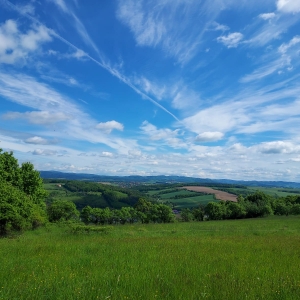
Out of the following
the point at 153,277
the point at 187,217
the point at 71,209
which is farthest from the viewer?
the point at 187,217

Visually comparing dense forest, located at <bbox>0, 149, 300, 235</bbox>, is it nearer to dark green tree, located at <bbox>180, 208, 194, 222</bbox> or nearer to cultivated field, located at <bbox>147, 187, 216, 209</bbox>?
dark green tree, located at <bbox>180, 208, 194, 222</bbox>

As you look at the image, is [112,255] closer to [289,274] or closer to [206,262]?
[206,262]

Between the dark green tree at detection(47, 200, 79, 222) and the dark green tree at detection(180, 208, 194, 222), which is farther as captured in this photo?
the dark green tree at detection(180, 208, 194, 222)

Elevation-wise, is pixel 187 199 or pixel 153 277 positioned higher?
pixel 153 277

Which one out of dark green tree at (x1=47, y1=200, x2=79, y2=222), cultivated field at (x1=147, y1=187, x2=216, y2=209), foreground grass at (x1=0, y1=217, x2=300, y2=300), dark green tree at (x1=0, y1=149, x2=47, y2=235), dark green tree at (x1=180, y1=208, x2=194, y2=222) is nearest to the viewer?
foreground grass at (x1=0, y1=217, x2=300, y2=300)

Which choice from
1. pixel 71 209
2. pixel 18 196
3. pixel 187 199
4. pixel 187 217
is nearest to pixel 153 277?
pixel 18 196

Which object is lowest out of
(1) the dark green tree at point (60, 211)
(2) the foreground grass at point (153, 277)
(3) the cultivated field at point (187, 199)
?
(3) the cultivated field at point (187, 199)

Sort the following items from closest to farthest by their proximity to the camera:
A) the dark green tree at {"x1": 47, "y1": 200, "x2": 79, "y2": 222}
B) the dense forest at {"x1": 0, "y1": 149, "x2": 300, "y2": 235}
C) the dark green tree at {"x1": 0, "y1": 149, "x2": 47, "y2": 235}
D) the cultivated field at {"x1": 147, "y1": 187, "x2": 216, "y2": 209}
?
the dark green tree at {"x1": 0, "y1": 149, "x2": 47, "y2": 235}, the dense forest at {"x1": 0, "y1": 149, "x2": 300, "y2": 235}, the dark green tree at {"x1": 47, "y1": 200, "x2": 79, "y2": 222}, the cultivated field at {"x1": 147, "y1": 187, "x2": 216, "y2": 209}

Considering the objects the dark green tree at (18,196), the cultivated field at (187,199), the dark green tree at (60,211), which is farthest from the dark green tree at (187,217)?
the dark green tree at (18,196)

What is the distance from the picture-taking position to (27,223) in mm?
24016

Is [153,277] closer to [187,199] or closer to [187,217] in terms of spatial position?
[187,217]

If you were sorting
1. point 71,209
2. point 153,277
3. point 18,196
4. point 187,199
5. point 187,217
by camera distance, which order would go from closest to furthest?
point 153,277 < point 18,196 < point 71,209 < point 187,217 < point 187,199

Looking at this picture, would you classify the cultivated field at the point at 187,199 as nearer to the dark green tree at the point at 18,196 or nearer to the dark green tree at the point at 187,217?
the dark green tree at the point at 187,217

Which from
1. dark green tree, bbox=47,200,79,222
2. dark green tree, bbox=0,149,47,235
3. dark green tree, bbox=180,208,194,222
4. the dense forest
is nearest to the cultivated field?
the dense forest
